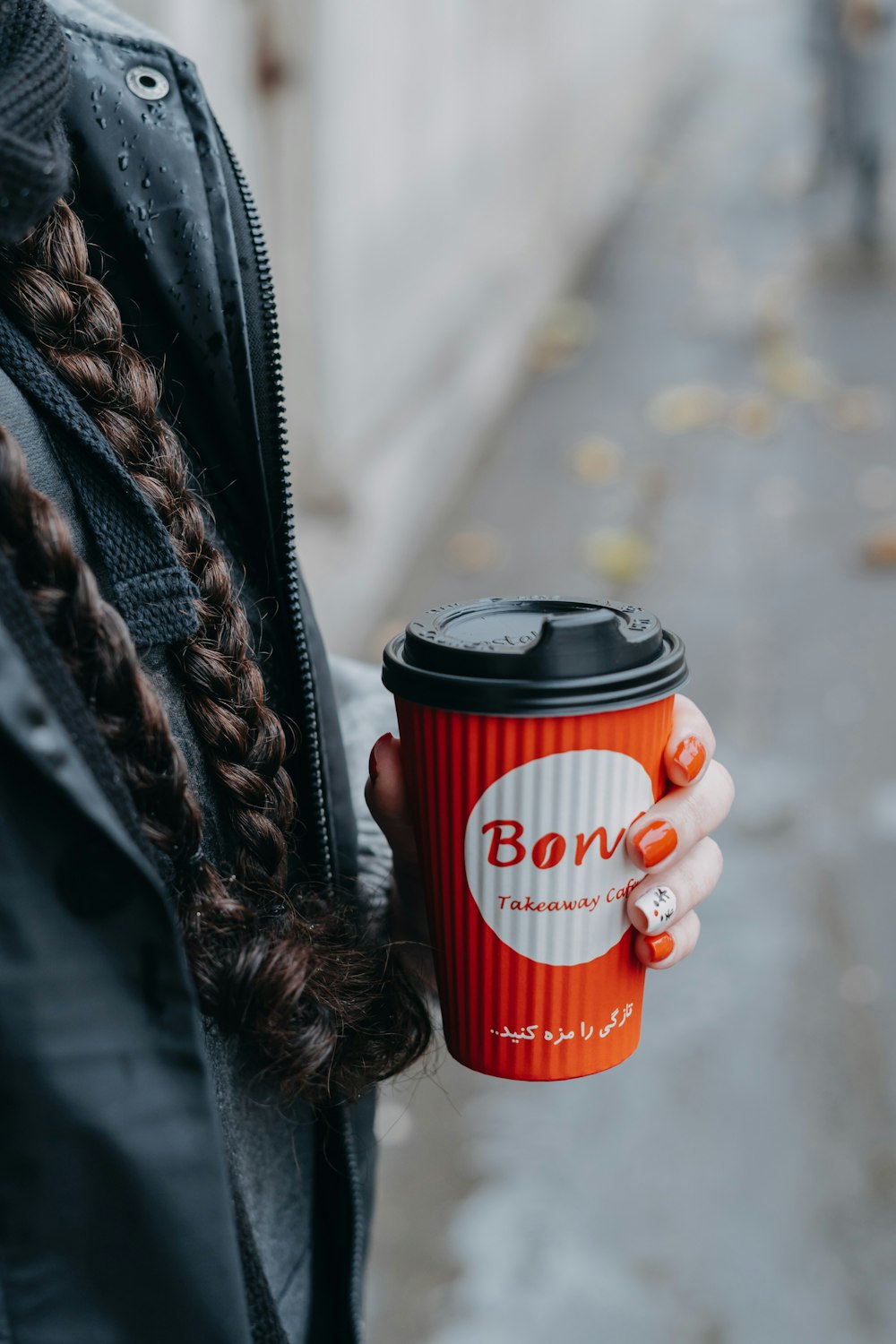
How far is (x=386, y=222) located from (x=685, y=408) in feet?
8.23

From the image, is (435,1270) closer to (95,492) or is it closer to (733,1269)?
(733,1269)

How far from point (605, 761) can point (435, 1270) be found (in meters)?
1.66

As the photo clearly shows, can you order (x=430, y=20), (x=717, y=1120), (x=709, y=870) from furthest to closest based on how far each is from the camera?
(x=430, y=20) < (x=717, y=1120) < (x=709, y=870)

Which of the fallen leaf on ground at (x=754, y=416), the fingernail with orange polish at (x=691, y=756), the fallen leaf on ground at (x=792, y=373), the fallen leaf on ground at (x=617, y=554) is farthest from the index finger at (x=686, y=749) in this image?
the fallen leaf on ground at (x=792, y=373)

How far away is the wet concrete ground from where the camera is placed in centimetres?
223

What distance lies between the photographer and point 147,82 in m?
0.96

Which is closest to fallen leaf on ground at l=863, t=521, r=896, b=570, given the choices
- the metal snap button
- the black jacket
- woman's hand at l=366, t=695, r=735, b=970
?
woman's hand at l=366, t=695, r=735, b=970

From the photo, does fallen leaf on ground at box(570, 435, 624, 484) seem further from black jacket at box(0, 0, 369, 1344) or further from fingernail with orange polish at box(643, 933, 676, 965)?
black jacket at box(0, 0, 369, 1344)

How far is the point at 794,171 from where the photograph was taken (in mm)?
11031

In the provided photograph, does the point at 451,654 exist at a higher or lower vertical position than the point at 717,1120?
higher

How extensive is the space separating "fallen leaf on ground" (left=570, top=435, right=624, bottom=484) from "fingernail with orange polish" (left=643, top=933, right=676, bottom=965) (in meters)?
4.83

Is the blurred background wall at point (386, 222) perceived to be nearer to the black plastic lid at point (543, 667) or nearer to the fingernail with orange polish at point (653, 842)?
the black plastic lid at point (543, 667)

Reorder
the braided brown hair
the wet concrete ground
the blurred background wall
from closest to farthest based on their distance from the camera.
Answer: the braided brown hair
the wet concrete ground
the blurred background wall

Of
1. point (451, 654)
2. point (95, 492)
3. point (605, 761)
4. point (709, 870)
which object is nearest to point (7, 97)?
point (95, 492)
